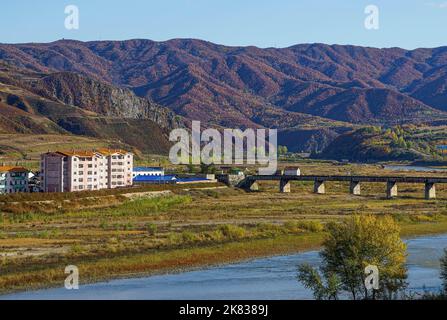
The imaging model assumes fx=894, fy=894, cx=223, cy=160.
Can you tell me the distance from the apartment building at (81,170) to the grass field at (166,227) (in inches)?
294

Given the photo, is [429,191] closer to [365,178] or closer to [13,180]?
[365,178]

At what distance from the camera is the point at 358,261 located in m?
49.9

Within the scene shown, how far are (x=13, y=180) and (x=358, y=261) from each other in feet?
263

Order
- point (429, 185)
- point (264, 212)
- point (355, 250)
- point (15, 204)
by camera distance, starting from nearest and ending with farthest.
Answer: point (355, 250) → point (15, 204) → point (264, 212) → point (429, 185)

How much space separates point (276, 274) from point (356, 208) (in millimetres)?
58783

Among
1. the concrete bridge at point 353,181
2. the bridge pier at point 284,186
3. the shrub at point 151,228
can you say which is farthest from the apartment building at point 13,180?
the bridge pier at point 284,186

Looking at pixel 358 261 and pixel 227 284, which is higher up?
pixel 358 261

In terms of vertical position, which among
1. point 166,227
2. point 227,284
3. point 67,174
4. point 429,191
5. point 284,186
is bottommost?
point 227,284

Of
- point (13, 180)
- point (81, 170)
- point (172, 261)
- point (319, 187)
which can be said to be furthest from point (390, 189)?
point (172, 261)

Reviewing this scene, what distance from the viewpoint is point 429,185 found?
140 metres

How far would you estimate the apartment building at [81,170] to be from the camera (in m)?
122

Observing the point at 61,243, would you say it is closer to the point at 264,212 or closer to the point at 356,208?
the point at 264,212
